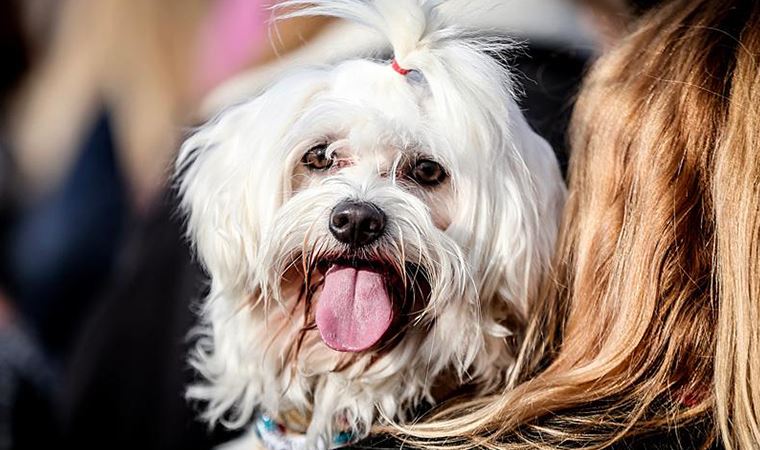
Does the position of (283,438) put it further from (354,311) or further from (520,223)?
(520,223)

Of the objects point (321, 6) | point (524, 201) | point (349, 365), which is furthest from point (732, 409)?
point (321, 6)

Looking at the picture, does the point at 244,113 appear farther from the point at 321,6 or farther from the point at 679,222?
the point at 679,222

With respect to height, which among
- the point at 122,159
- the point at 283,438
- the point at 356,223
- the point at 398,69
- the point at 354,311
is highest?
the point at 398,69

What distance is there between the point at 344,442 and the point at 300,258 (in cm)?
26

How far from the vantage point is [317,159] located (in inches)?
46.3

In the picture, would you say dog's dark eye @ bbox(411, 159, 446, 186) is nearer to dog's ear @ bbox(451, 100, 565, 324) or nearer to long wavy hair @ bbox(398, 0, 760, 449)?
dog's ear @ bbox(451, 100, 565, 324)

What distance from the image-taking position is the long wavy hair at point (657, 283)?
1.07m

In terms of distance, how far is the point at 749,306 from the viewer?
1053 millimetres

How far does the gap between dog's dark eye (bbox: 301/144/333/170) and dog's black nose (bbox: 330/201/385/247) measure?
Answer: 104 millimetres

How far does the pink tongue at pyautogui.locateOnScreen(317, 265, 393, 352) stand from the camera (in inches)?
43.1

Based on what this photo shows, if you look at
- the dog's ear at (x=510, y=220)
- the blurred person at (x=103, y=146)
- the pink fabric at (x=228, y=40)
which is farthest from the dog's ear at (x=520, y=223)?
the blurred person at (x=103, y=146)

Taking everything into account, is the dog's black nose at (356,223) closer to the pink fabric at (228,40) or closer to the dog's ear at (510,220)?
the dog's ear at (510,220)

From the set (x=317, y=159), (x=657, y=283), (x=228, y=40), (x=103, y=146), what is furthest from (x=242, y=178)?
(x=103, y=146)

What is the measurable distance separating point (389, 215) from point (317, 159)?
5.6 inches
